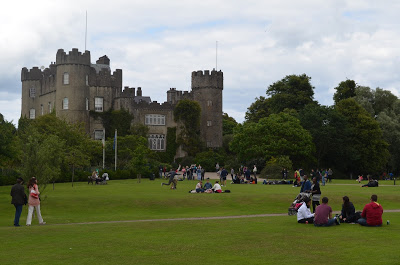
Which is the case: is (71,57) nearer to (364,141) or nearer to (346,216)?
(364,141)

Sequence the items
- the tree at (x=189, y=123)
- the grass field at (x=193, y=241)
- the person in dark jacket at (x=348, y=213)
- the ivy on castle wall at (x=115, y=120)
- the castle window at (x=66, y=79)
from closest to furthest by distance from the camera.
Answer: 1. the grass field at (x=193, y=241)
2. the person in dark jacket at (x=348, y=213)
3. the ivy on castle wall at (x=115, y=120)
4. the castle window at (x=66, y=79)
5. the tree at (x=189, y=123)

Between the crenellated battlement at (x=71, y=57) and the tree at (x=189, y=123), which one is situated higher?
the crenellated battlement at (x=71, y=57)

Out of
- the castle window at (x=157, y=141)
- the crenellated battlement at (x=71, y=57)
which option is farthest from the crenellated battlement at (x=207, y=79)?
the crenellated battlement at (x=71, y=57)

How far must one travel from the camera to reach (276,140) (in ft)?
241

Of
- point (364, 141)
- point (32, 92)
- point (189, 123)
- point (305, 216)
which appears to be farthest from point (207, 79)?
point (305, 216)

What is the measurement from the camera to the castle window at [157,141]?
9431 cm

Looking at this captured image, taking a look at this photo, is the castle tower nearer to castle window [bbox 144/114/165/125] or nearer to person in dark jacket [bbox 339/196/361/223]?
castle window [bbox 144/114/165/125]

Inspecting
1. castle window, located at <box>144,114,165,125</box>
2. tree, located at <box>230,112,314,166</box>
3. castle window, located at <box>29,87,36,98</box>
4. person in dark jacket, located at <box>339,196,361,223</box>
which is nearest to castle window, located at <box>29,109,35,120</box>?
castle window, located at <box>29,87,36,98</box>

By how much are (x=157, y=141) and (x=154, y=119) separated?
11.9ft

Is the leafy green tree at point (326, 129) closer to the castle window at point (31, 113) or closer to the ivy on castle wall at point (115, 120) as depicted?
the ivy on castle wall at point (115, 120)

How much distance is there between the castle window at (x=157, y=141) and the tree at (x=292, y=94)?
1961 centimetres

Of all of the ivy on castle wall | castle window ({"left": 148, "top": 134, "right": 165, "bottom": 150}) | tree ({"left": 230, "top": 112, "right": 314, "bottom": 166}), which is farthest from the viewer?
castle window ({"left": 148, "top": 134, "right": 165, "bottom": 150})

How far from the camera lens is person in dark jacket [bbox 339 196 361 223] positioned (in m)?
22.8

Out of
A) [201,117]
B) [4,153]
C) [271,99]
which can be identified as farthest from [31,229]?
[271,99]
